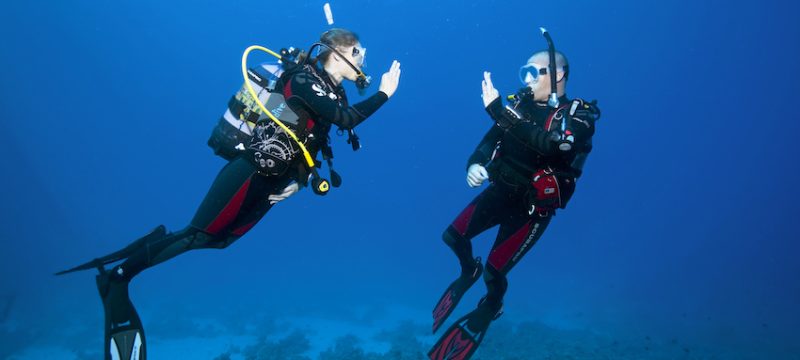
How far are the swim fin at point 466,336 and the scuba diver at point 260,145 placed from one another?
2728 millimetres

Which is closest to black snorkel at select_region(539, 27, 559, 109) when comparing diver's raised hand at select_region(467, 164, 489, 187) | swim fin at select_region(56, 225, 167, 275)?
diver's raised hand at select_region(467, 164, 489, 187)

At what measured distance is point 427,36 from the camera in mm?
70125

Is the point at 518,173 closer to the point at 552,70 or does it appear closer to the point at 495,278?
the point at 552,70

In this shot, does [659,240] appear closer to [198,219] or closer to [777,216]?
[777,216]

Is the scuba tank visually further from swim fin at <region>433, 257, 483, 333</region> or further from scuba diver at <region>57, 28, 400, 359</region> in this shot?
swim fin at <region>433, 257, 483, 333</region>

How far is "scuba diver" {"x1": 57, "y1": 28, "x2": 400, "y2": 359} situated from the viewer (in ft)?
12.8

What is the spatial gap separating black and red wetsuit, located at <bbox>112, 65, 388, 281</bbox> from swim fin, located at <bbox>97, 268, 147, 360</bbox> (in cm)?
18

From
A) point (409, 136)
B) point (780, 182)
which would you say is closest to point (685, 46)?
point (780, 182)

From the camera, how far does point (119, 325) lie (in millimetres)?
4133

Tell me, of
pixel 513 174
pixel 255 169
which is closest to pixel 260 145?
pixel 255 169

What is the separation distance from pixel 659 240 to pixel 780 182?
3322 centimetres

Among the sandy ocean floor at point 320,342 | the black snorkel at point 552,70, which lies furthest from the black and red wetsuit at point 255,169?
the sandy ocean floor at point 320,342

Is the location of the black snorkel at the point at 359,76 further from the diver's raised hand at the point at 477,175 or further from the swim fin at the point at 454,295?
the swim fin at the point at 454,295

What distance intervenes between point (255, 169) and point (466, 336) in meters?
3.30
